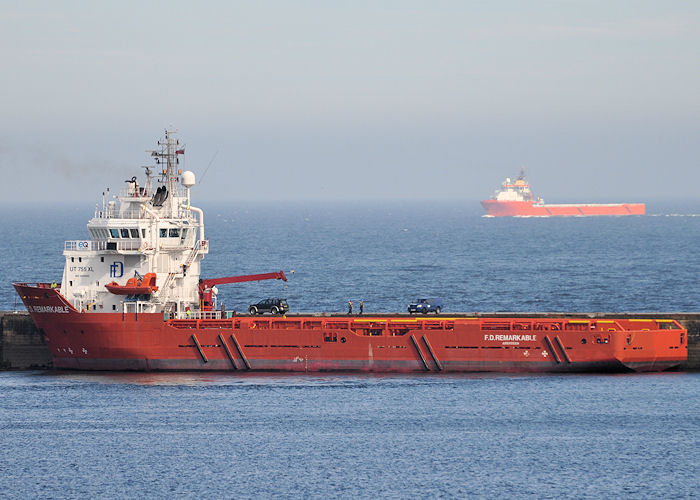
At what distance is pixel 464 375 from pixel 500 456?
12628 mm

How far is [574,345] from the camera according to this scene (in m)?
53.2

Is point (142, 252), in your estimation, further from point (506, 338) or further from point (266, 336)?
point (506, 338)

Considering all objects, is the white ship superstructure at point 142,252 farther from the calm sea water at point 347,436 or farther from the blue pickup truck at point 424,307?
the blue pickup truck at point 424,307

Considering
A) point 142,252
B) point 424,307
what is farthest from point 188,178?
point 424,307

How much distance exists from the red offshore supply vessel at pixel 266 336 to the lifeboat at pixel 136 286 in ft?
0.17

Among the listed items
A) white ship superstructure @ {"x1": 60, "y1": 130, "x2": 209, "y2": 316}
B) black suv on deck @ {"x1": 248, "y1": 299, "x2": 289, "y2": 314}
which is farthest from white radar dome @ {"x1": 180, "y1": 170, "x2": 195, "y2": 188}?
black suv on deck @ {"x1": 248, "y1": 299, "x2": 289, "y2": 314}

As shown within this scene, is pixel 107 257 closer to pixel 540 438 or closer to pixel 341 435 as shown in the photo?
pixel 341 435

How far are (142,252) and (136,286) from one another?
1.71 meters

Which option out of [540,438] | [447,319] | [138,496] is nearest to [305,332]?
[447,319]

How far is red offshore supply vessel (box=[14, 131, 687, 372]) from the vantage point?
53344 mm

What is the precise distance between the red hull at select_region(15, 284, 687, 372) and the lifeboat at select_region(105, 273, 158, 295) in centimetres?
130

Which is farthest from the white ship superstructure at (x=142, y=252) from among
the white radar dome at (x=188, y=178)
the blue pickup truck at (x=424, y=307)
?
the blue pickup truck at (x=424, y=307)

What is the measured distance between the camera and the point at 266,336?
53875 millimetres

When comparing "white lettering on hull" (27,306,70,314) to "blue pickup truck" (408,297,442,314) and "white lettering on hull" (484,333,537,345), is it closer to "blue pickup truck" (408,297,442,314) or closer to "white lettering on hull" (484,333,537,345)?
"white lettering on hull" (484,333,537,345)
